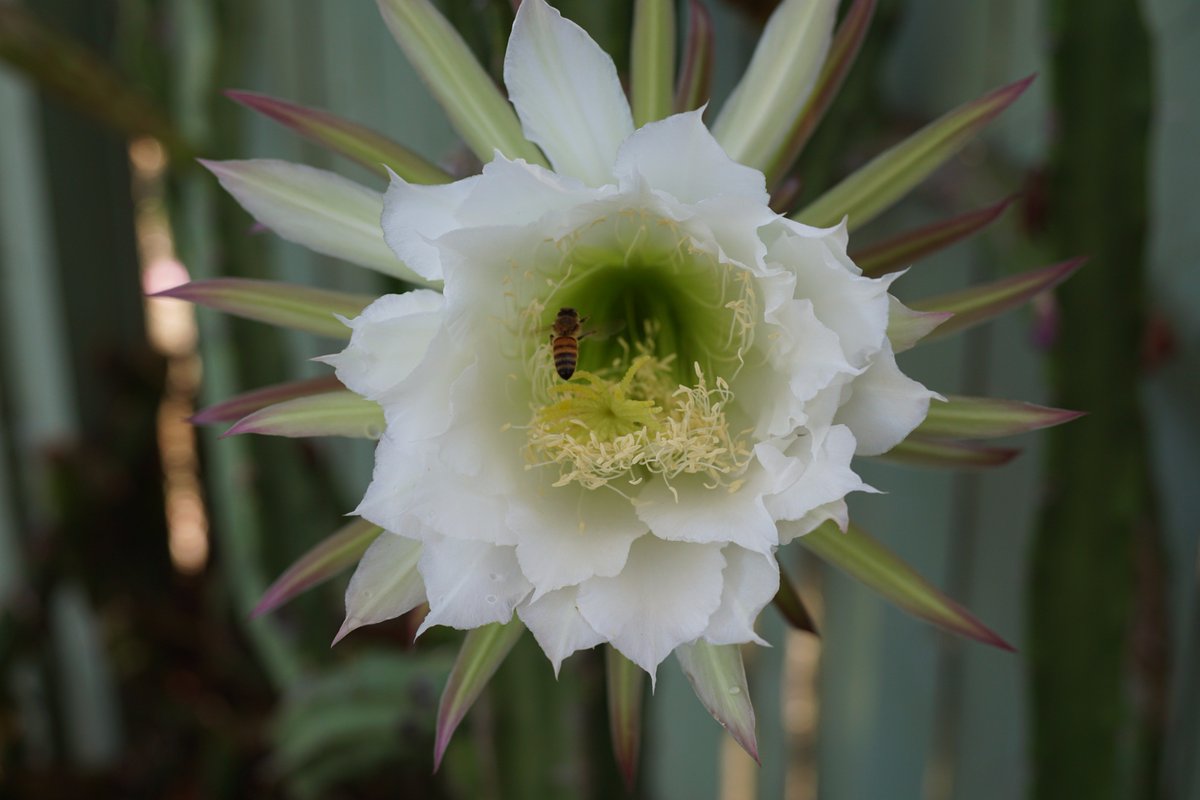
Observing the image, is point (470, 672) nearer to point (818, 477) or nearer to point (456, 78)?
point (818, 477)

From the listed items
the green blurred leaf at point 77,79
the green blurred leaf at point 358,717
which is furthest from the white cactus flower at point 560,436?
the green blurred leaf at point 77,79

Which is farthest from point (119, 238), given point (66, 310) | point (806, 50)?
point (806, 50)

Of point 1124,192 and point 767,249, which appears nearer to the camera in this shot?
point 767,249

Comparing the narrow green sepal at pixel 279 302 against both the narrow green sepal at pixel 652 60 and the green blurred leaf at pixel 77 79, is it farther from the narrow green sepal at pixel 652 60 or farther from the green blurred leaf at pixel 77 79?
the green blurred leaf at pixel 77 79

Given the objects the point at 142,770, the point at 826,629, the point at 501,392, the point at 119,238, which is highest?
the point at 119,238

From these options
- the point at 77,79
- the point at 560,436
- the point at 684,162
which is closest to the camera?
the point at 684,162

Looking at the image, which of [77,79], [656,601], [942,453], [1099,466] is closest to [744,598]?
[656,601]

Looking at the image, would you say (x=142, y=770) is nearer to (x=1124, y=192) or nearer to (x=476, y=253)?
(x=476, y=253)

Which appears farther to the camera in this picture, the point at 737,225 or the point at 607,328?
the point at 607,328
